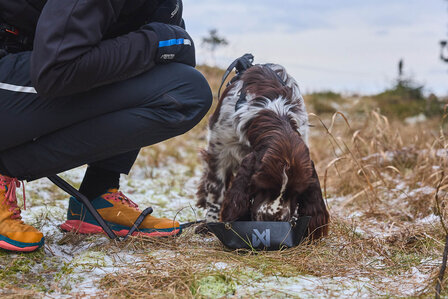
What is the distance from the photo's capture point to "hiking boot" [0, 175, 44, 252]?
2377mm

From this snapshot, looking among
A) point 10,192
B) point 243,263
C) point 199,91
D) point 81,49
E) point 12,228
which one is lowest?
point 243,263

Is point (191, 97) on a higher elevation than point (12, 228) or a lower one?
higher

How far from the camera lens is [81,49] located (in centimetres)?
209

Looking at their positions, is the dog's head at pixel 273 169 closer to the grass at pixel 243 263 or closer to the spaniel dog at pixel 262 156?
the spaniel dog at pixel 262 156

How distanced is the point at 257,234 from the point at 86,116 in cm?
104

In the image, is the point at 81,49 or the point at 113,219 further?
the point at 113,219

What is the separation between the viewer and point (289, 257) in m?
2.43

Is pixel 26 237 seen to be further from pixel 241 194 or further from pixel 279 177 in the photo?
pixel 279 177

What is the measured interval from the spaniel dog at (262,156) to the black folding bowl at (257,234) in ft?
0.49

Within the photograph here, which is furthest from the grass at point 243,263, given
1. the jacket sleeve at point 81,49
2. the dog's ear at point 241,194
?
the jacket sleeve at point 81,49

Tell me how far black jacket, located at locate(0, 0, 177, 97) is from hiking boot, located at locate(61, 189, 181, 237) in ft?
3.09

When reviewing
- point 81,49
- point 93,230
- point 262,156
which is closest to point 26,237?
point 93,230

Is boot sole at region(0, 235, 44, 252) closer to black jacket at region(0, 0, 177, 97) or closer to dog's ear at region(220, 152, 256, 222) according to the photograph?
black jacket at region(0, 0, 177, 97)

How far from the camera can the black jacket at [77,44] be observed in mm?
2012
